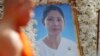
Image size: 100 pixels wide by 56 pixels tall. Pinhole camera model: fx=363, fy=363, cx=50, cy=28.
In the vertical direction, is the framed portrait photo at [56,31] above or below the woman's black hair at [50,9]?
below

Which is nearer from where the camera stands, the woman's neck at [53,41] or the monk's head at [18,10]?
the monk's head at [18,10]

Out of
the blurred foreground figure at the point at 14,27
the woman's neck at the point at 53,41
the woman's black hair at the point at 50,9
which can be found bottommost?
the woman's neck at the point at 53,41

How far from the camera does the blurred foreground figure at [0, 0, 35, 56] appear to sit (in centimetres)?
147

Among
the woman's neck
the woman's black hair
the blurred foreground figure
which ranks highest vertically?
the woman's black hair

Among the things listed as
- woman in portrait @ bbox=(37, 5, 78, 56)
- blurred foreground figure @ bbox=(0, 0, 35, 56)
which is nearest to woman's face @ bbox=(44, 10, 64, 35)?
woman in portrait @ bbox=(37, 5, 78, 56)

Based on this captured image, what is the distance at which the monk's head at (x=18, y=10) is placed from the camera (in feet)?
5.10

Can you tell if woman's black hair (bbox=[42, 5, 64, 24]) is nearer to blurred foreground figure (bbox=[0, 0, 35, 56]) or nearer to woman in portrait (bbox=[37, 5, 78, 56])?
woman in portrait (bbox=[37, 5, 78, 56])

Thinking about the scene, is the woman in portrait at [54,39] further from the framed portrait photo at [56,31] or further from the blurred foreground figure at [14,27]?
the blurred foreground figure at [14,27]

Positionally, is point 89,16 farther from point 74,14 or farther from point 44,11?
point 44,11

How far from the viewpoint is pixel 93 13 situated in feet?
13.9

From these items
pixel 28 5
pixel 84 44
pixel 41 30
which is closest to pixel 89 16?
pixel 84 44

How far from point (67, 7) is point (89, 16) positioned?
293 millimetres

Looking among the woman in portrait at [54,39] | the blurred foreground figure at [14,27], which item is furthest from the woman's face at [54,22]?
the blurred foreground figure at [14,27]

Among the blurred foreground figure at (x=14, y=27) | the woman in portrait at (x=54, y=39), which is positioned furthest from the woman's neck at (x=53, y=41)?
the blurred foreground figure at (x=14, y=27)
